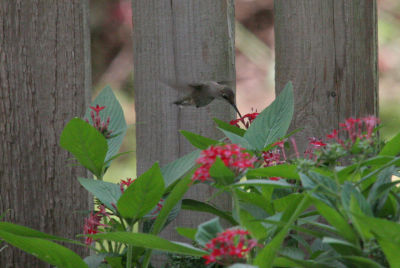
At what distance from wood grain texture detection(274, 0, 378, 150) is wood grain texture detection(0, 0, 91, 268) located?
1.86ft

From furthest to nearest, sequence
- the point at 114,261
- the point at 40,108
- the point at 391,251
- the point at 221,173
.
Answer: the point at 40,108
the point at 114,261
the point at 221,173
the point at 391,251

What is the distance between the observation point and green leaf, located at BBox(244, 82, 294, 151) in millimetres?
1253

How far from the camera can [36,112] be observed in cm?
161

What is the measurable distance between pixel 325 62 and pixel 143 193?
82 centimetres

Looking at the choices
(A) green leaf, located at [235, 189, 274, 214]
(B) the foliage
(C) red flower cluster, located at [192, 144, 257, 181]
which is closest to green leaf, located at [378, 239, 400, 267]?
(B) the foliage

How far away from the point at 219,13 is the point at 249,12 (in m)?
2.66

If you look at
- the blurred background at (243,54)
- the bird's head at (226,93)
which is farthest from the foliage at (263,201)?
the blurred background at (243,54)

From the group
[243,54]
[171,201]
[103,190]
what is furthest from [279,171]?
[243,54]

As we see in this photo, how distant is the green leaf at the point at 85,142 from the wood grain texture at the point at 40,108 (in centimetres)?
44

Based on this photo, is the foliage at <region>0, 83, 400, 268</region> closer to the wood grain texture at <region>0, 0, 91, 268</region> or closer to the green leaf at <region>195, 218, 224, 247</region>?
the green leaf at <region>195, 218, 224, 247</region>

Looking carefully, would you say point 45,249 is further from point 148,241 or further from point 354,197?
point 354,197

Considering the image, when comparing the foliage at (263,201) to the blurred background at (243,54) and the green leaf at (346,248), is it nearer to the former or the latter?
the green leaf at (346,248)

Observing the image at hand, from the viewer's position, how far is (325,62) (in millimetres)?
1688

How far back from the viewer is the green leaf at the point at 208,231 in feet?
2.79
